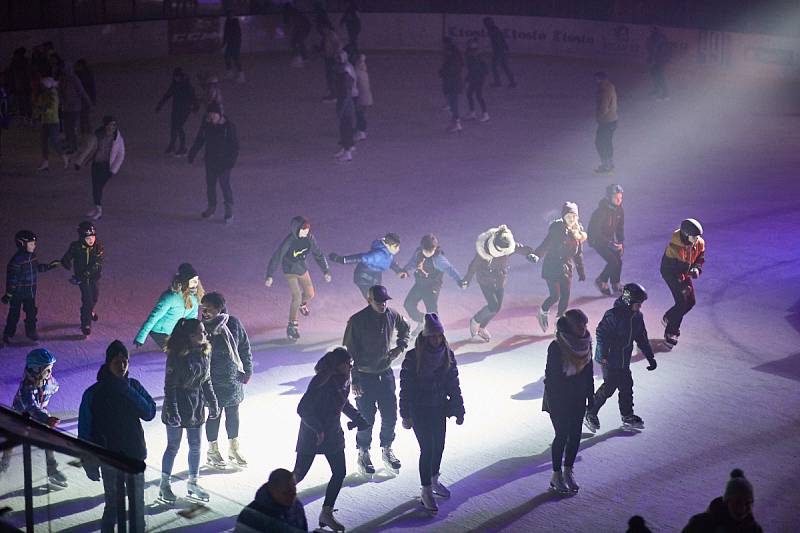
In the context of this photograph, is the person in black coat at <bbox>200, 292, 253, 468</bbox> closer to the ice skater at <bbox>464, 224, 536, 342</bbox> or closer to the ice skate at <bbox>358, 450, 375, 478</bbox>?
the ice skate at <bbox>358, 450, 375, 478</bbox>

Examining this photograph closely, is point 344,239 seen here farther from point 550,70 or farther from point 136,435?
point 550,70

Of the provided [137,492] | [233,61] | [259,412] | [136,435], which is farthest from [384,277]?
[233,61]

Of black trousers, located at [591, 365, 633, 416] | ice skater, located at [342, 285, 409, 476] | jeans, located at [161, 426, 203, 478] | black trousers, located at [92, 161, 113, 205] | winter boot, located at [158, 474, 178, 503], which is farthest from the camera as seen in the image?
black trousers, located at [92, 161, 113, 205]

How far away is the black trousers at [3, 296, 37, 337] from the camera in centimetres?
1280

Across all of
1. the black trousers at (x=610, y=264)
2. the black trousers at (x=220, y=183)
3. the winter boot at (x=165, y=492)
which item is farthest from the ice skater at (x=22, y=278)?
the black trousers at (x=610, y=264)

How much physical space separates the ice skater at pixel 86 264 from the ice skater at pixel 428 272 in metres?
3.62

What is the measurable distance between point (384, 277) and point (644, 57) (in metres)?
21.1

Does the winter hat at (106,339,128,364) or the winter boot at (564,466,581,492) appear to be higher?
the winter hat at (106,339,128,364)

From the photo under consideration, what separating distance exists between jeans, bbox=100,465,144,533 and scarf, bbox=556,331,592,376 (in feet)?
12.9

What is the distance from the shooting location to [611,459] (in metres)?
10.4

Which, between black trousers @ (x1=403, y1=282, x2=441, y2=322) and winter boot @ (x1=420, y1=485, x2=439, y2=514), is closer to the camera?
winter boot @ (x1=420, y1=485, x2=439, y2=514)

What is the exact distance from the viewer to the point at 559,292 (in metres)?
13.9

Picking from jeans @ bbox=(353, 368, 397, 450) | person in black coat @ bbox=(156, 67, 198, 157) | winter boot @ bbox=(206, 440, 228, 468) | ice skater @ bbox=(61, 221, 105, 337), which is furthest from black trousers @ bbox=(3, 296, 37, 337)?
person in black coat @ bbox=(156, 67, 198, 157)

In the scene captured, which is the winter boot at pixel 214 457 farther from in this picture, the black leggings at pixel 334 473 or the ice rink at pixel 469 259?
the black leggings at pixel 334 473
